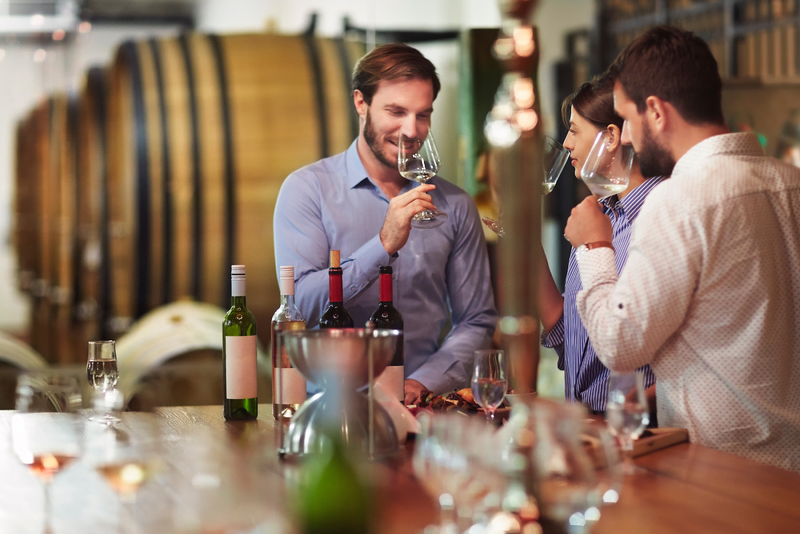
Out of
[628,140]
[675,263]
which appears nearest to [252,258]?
[628,140]

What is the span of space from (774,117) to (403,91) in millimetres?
2010

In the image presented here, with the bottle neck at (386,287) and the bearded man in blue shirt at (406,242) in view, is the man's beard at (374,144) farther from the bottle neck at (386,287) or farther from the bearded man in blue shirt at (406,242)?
the bottle neck at (386,287)

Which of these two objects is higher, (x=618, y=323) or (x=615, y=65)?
(x=615, y=65)

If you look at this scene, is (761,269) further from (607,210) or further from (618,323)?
(607,210)

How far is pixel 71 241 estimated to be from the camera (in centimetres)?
287

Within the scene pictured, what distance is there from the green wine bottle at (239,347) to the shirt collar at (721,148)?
2.89ft

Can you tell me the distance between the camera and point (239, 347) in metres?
1.63

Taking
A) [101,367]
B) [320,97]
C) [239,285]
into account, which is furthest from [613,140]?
[320,97]

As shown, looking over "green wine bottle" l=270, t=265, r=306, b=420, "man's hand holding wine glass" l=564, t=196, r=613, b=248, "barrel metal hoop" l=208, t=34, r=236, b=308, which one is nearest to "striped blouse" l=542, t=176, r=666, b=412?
"man's hand holding wine glass" l=564, t=196, r=613, b=248

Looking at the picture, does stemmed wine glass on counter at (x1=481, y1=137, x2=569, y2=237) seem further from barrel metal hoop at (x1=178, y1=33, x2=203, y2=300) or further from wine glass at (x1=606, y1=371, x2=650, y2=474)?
barrel metal hoop at (x1=178, y1=33, x2=203, y2=300)

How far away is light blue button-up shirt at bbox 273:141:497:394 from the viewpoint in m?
2.21

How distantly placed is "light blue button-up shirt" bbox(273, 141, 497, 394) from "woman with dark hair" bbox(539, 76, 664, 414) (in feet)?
0.70

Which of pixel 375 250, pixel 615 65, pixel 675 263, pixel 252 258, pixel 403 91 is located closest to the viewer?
pixel 675 263

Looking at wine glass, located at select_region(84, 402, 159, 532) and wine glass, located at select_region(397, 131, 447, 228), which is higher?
wine glass, located at select_region(397, 131, 447, 228)
